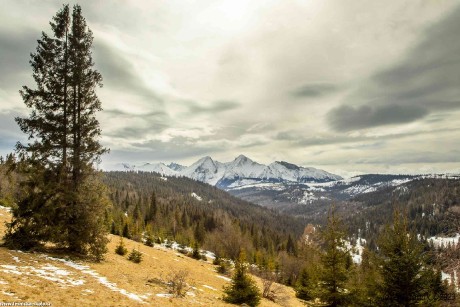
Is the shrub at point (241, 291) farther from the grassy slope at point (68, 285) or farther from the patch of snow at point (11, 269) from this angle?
the patch of snow at point (11, 269)

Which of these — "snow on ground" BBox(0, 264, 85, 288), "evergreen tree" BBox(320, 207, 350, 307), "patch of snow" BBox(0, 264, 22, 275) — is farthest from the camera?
"evergreen tree" BBox(320, 207, 350, 307)

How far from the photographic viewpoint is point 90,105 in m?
23.5

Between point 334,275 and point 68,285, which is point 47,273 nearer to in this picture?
point 68,285

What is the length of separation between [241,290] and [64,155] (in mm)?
17052

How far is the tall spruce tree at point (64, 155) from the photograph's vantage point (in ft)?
66.6

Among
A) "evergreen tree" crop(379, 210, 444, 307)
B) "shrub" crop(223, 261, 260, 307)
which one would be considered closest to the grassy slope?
"shrub" crop(223, 261, 260, 307)

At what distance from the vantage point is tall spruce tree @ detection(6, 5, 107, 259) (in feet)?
66.6

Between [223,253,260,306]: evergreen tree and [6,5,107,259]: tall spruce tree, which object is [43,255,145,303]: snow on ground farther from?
[223,253,260,306]: evergreen tree

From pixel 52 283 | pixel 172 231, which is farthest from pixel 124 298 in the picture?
pixel 172 231

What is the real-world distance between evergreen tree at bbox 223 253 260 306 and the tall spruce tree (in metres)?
10.4

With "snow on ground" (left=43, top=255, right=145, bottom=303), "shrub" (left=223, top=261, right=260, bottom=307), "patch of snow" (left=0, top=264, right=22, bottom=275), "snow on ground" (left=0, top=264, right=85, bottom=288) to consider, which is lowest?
"shrub" (left=223, top=261, right=260, bottom=307)

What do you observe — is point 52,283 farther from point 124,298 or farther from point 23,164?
point 23,164

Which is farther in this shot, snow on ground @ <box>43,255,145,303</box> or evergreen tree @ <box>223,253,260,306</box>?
evergreen tree @ <box>223,253,260,306</box>

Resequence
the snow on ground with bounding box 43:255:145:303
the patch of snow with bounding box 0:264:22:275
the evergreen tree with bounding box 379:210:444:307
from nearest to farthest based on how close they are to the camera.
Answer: the patch of snow with bounding box 0:264:22:275, the snow on ground with bounding box 43:255:145:303, the evergreen tree with bounding box 379:210:444:307
